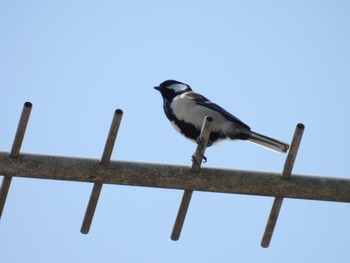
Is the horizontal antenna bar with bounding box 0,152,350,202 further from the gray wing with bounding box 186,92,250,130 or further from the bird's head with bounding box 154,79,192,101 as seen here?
the bird's head with bounding box 154,79,192,101

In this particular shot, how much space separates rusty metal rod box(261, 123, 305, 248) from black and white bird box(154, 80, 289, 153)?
3.80 ft

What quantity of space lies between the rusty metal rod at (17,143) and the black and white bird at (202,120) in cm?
204

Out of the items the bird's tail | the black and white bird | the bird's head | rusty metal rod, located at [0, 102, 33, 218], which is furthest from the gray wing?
rusty metal rod, located at [0, 102, 33, 218]

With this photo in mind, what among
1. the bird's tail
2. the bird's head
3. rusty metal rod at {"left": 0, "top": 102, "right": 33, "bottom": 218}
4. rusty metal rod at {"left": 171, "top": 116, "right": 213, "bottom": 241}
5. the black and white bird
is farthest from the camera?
the bird's head

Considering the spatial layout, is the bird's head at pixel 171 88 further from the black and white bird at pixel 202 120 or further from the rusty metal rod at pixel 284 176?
the rusty metal rod at pixel 284 176

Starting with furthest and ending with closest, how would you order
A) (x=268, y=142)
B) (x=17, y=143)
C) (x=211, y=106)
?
(x=211, y=106) < (x=268, y=142) < (x=17, y=143)

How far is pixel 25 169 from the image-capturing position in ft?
10.7

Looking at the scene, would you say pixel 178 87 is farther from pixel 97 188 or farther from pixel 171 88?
pixel 97 188

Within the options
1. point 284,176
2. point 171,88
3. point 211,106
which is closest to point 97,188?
point 284,176

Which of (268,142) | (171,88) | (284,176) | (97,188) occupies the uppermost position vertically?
(171,88)

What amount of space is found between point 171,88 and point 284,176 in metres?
2.95

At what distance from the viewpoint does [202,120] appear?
194 inches

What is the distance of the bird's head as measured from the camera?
5.91 metres

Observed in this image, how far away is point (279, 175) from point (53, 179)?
1.39 m
